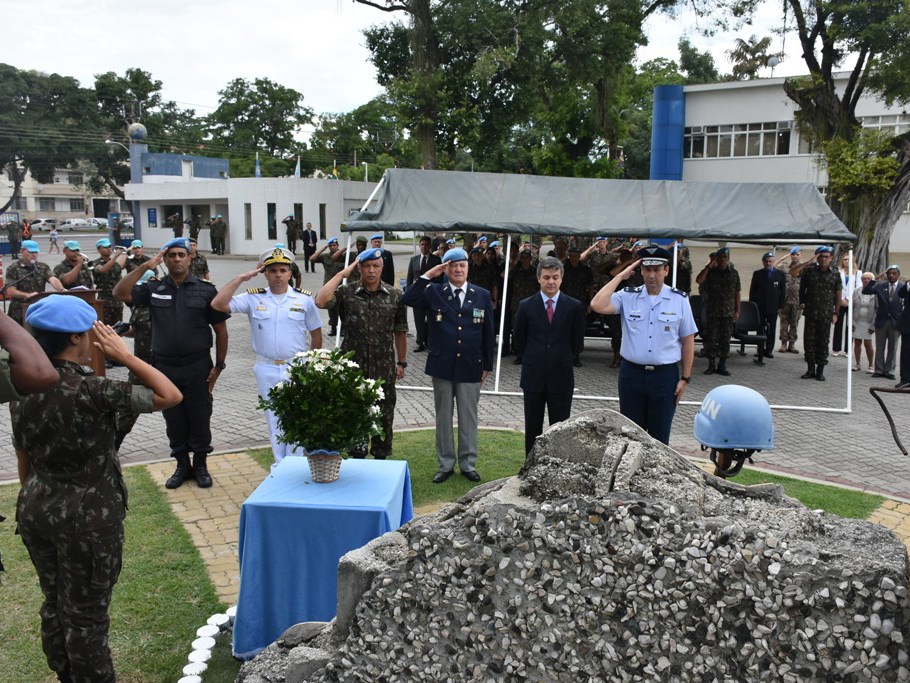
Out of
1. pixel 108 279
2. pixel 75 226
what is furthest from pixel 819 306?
pixel 75 226

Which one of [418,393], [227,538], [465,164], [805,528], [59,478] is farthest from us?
[465,164]

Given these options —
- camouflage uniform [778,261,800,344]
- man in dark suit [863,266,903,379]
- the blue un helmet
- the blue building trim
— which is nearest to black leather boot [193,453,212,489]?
the blue un helmet

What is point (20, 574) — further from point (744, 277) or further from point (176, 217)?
point (176, 217)

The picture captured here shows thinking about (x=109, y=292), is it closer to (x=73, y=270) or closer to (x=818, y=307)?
(x=73, y=270)

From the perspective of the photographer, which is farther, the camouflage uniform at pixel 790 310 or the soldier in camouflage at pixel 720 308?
the camouflage uniform at pixel 790 310

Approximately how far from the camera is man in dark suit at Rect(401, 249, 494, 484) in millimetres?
7090

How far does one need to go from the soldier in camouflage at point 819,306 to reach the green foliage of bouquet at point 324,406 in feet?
31.9

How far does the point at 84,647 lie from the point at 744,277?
29.3m

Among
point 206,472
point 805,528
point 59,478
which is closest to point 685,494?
point 805,528

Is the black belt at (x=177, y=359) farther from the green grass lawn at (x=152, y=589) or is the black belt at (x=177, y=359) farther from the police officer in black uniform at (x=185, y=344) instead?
the green grass lawn at (x=152, y=589)

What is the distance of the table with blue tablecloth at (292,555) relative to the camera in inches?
162

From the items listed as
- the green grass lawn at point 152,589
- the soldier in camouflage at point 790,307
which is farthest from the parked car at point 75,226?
the green grass lawn at point 152,589

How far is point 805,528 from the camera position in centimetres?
280

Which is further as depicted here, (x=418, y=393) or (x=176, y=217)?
(x=176, y=217)
